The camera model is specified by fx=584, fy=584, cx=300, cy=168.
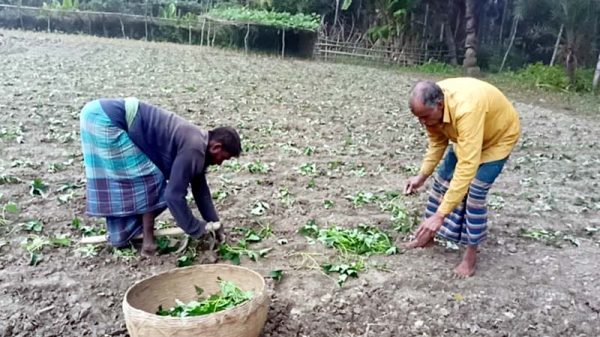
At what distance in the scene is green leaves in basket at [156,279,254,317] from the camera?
2.85m

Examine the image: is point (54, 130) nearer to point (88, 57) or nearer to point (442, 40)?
point (88, 57)

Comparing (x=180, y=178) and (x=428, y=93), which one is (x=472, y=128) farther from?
(x=180, y=178)

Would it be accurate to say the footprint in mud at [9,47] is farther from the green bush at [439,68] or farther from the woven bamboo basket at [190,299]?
the woven bamboo basket at [190,299]

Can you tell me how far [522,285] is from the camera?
3.66m

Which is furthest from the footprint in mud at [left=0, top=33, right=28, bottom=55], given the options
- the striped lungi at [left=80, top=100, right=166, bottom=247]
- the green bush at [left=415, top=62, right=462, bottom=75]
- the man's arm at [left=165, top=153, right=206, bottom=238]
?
the man's arm at [left=165, top=153, right=206, bottom=238]

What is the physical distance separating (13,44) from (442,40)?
1493 centimetres

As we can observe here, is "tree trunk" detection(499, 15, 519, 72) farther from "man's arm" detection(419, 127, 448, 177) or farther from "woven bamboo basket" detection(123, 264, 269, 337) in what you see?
"woven bamboo basket" detection(123, 264, 269, 337)

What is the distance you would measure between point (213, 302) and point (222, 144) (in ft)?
2.93

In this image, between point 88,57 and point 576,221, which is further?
point 88,57

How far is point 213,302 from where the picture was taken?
2914mm

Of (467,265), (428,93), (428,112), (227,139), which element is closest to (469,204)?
(467,265)

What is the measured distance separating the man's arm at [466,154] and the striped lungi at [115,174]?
178 cm

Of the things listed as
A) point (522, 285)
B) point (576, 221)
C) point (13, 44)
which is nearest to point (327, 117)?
point (576, 221)

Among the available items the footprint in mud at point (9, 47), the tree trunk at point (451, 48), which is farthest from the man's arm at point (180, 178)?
the tree trunk at point (451, 48)
